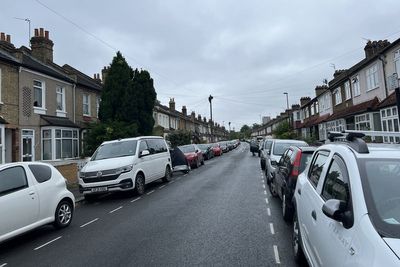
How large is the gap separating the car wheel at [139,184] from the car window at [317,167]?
8.42m

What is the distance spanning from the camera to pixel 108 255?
6.14m

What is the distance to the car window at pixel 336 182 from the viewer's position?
3.52m

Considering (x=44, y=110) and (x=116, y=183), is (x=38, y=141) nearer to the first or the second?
(x=44, y=110)

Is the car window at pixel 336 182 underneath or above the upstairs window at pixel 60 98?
underneath

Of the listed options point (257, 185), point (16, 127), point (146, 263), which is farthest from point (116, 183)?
point (16, 127)

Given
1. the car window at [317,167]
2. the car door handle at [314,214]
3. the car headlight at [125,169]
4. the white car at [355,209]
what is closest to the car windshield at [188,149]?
the car headlight at [125,169]

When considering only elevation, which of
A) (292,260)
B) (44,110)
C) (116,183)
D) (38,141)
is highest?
(44,110)

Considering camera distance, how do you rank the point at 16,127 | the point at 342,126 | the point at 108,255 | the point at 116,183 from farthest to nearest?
1. the point at 342,126
2. the point at 16,127
3. the point at 116,183
4. the point at 108,255

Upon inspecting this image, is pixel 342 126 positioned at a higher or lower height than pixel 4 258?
higher

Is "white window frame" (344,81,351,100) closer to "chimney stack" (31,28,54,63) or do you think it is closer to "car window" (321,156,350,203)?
"chimney stack" (31,28,54,63)

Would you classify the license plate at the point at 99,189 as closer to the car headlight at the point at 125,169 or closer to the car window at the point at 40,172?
the car headlight at the point at 125,169

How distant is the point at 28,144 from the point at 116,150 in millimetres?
10392

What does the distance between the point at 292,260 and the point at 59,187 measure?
18.1 feet

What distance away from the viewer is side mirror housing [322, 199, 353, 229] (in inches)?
120
